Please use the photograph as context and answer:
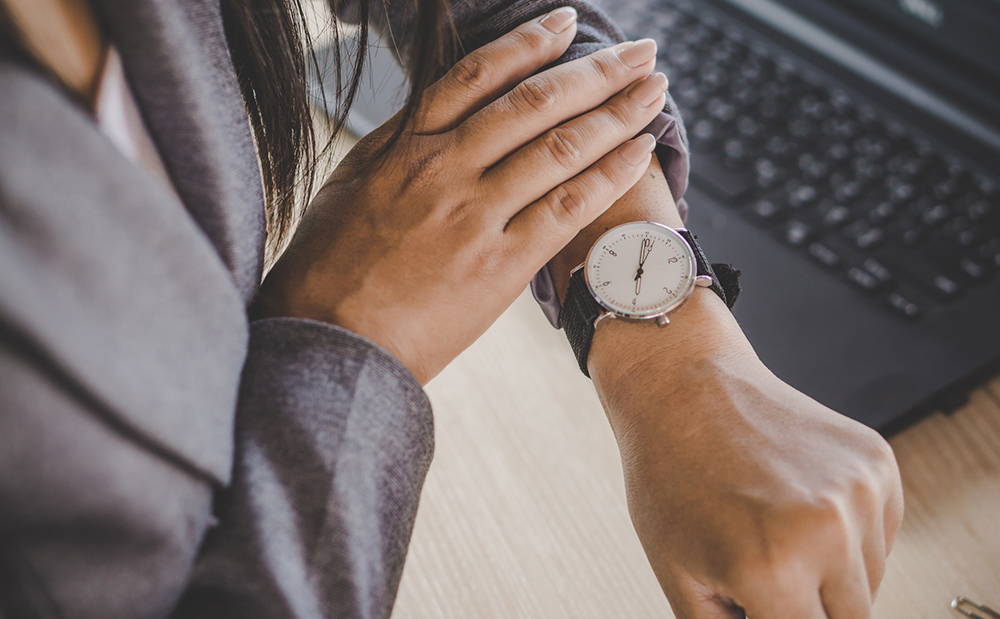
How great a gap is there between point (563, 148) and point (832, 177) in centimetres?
36

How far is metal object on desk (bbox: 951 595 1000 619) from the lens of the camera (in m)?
0.44

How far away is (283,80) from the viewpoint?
493 millimetres

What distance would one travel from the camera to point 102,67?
31 centimetres

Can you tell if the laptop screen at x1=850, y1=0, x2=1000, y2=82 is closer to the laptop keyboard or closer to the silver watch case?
the laptop keyboard

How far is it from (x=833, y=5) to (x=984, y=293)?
40 cm

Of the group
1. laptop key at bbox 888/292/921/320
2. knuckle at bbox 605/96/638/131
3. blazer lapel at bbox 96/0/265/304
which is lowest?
laptop key at bbox 888/292/921/320

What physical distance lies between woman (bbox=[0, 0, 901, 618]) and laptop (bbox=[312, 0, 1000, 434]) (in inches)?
5.3

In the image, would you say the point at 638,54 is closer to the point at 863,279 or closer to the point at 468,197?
the point at 468,197

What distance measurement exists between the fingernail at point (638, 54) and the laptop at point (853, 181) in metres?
0.21

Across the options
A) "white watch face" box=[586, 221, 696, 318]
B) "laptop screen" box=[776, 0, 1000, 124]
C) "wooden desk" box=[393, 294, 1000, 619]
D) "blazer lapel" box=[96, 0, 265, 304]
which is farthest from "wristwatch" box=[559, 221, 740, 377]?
"laptop screen" box=[776, 0, 1000, 124]

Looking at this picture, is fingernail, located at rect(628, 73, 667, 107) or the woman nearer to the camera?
the woman

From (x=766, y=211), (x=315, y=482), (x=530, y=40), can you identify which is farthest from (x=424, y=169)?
(x=766, y=211)

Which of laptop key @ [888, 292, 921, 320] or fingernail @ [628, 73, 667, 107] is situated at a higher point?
fingernail @ [628, 73, 667, 107]

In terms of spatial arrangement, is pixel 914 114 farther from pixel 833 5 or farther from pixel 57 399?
pixel 57 399
